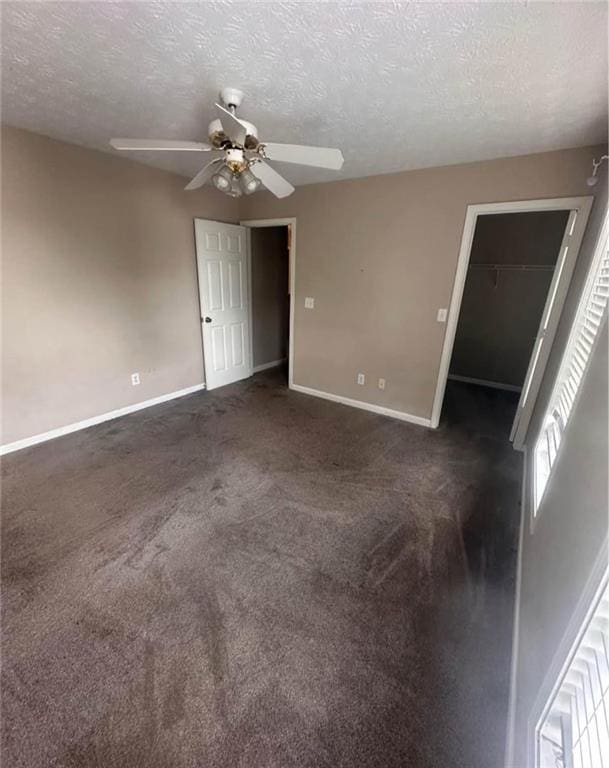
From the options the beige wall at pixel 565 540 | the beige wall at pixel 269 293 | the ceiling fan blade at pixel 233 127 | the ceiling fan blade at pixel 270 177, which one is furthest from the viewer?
the beige wall at pixel 269 293

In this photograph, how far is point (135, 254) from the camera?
3.17m

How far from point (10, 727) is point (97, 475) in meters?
1.53

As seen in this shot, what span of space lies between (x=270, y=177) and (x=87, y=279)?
1980 millimetres

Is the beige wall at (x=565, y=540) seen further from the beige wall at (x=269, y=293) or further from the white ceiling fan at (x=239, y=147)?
the beige wall at (x=269, y=293)

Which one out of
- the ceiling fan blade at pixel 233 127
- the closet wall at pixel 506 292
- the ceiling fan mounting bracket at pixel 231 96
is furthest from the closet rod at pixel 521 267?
the ceiling fan blade at pixel 233 127

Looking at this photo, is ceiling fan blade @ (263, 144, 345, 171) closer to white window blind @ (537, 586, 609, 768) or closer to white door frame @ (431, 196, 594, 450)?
white door frame @ (431, 196, 594, 450)

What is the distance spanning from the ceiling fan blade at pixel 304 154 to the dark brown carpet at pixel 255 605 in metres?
2.06

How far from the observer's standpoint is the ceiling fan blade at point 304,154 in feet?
5.28

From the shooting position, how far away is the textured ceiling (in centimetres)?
128

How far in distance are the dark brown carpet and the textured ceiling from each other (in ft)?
7.94

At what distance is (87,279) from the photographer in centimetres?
289

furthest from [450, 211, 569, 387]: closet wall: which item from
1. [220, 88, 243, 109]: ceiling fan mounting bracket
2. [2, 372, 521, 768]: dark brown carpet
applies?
[220, 88, 243, 109]: ceiling fan mounting bracket

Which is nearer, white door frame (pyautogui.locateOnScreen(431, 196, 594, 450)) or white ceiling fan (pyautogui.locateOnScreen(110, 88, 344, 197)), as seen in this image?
white ceiling fan (pyautogui.locateOnScreen(110, 88, 344, 197))

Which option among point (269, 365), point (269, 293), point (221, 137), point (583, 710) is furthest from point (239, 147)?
point (269, 365)
